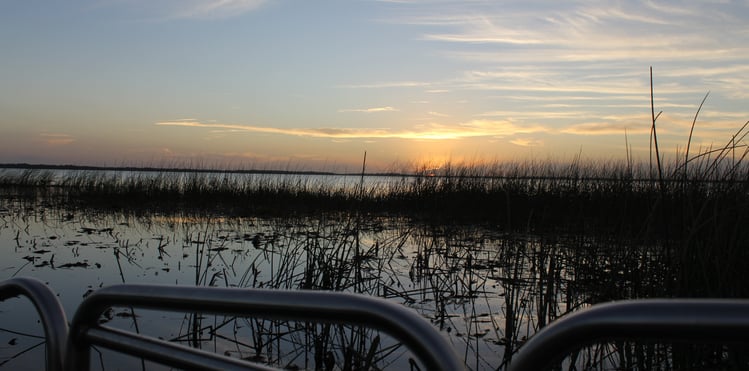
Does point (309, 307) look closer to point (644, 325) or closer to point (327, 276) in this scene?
point (644, 325)

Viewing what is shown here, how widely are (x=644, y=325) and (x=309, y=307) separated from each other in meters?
0.35

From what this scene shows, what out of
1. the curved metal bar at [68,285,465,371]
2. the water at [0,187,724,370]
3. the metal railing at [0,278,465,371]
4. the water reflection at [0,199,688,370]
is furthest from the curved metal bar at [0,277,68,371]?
the water reflection at [0,199,688,370]

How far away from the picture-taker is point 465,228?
9805 mm

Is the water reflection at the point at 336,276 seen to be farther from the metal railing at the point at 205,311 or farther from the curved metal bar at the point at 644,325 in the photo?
the curved metal bar at the point at 644,325

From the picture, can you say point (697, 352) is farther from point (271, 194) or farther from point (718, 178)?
point (271, 194)

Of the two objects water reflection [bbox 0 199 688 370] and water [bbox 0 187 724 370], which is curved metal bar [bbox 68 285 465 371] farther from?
water reflection [bbox 0 199 688 370]

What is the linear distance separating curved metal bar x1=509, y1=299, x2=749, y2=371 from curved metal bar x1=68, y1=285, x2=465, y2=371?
9 centimetres

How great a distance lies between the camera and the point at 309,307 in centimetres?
63

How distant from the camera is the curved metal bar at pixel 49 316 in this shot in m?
1.02

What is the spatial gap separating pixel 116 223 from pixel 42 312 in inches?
424

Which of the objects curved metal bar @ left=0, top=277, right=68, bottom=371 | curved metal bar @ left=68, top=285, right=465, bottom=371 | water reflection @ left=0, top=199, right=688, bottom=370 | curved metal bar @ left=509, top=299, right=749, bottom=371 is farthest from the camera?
water reflection @ left=0, top=199, right=688, bottom=370

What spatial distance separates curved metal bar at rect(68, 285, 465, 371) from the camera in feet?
1.87

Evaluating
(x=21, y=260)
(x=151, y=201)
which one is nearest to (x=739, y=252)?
(x=21, y=260)

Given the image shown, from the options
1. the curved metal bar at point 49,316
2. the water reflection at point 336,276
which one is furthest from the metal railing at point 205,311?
the water reflection at point 336,276
